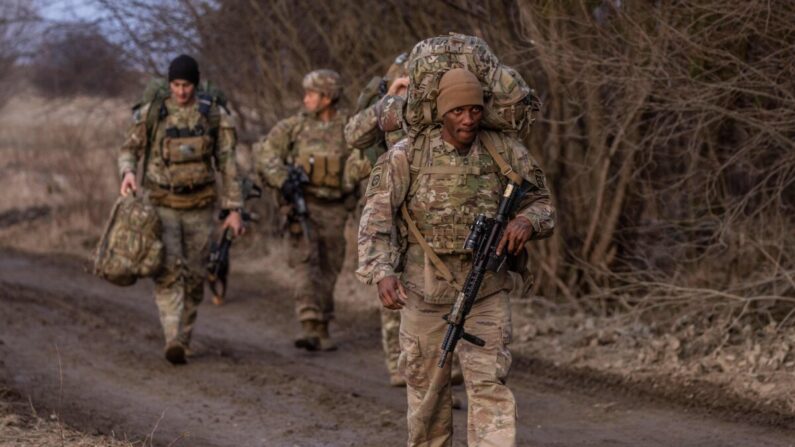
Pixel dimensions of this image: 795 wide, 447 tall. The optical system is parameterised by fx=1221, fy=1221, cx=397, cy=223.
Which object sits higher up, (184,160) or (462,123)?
(462,123)

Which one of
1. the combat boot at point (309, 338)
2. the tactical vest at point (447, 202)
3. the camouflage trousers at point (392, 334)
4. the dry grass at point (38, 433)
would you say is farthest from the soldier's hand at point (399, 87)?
the combat boot at point (309, 338)

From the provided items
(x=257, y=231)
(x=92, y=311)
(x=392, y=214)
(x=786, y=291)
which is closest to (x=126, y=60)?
(x=257, y=231)

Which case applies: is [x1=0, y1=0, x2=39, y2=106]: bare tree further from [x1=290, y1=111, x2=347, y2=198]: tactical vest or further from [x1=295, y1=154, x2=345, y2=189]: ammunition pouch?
[x1=295, y1=154, x2=345, y2=189]: ammunition pouch

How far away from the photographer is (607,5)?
8.62m

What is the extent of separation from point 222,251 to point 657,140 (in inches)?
142

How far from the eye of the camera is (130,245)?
8438 millimetres

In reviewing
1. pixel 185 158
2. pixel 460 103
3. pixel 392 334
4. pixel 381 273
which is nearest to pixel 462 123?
pixel 460 103

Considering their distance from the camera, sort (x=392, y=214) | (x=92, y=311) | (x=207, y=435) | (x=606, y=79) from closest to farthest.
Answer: (x=392, y=214), (x=207, y=435), (x=606, y=79), (x=92, y=311)

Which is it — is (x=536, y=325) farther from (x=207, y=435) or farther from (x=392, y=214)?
(x=392, y=214)

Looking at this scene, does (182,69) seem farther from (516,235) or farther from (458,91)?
(516,235)

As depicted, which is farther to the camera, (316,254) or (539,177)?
(316,254)

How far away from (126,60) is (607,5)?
28.6 ft

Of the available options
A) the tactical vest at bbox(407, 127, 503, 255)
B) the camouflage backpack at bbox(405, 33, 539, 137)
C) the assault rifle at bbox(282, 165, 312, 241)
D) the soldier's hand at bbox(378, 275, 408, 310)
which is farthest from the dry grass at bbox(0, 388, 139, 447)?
the assault rifle at bbox(282, 165, 312, 241)

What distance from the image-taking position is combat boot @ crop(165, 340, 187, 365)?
8641mm
